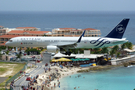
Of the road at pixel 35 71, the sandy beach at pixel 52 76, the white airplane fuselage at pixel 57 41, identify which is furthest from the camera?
the sandy beach at pixel 52 76

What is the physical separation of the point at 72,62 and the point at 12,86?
3947 cm

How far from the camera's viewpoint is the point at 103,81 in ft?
304

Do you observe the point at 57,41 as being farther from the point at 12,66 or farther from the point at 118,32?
the point at 12,66

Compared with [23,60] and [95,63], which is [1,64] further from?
[95,63]

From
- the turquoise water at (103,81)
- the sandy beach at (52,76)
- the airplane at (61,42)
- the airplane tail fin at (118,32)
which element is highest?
the airplane tail fin at (118,32)

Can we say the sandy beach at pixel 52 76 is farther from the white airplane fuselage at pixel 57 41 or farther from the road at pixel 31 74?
the white airplane fuselage at pixel 57 41

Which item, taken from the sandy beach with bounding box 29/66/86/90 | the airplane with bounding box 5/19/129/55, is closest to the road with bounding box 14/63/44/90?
the sandy beach with bounding box 29/66/86/90

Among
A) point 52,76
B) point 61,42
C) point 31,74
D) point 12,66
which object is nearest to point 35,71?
point 31,74

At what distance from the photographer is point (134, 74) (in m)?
103

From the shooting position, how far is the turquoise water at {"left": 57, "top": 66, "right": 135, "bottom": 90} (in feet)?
281

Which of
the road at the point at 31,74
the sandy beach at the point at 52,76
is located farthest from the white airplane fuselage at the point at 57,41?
the sandy beach at the point at 52,76

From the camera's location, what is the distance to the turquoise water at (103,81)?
8557 cm

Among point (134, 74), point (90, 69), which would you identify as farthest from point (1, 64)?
point (134, 74)

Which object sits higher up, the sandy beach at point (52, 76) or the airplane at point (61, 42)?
the airplane at point (61, 42)
